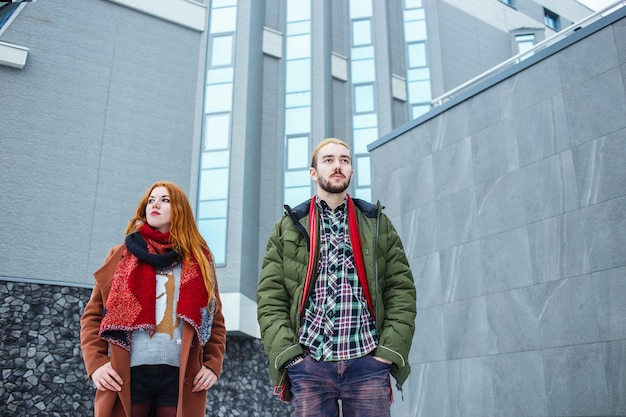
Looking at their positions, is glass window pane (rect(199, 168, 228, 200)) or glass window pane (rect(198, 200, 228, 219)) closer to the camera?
glass window pane (rect(198, 200, 228, 219))

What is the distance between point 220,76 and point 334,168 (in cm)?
1740

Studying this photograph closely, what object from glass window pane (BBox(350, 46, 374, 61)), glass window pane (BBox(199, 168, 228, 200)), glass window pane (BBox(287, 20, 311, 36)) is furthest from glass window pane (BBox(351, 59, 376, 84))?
glass window pane (BBox(199, 168, 228, 200))

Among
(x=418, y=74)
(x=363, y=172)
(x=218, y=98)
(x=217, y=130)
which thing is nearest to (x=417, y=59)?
(x=418, y=74)

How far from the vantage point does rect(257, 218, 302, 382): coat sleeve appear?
3.06 m

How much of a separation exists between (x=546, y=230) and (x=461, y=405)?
9.70 ft

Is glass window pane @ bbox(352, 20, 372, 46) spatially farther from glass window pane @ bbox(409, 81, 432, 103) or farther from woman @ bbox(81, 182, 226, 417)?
woman @ bbox(81, 182, 226, 417)

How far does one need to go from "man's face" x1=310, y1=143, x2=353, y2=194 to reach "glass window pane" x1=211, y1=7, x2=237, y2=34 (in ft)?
59.9

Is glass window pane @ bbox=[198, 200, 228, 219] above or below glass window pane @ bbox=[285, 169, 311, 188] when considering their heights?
below

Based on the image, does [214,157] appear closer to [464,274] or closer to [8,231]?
[8,231]

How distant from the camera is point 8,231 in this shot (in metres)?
15.5

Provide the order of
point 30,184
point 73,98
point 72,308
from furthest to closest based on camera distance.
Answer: point 73,98 → point 30,184 → point 72,308

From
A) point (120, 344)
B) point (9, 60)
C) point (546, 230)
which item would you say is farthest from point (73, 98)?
point (120, 344)

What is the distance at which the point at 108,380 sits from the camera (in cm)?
316

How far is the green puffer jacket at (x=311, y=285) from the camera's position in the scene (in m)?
3.11
